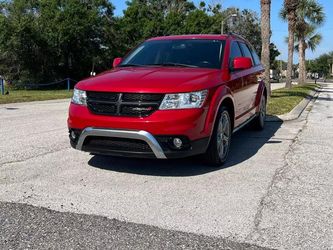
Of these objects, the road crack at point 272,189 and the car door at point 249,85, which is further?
the car door at point 249,85

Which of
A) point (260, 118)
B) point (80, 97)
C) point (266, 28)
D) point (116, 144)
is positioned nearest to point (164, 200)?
point (116, 144)

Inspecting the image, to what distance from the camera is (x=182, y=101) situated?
5137 mm

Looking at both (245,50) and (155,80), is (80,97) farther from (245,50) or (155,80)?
(245,50)

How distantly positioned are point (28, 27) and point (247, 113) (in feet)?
105

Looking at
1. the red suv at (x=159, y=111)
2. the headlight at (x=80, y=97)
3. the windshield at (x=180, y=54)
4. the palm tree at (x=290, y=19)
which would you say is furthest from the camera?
the palm tree at (x=290, y=19)

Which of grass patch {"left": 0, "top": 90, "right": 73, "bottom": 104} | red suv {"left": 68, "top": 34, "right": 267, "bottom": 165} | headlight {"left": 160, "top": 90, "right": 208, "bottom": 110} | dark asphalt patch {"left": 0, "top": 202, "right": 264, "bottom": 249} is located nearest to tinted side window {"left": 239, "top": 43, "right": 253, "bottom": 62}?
red suv {"left": 68, "top": 34, "right": 267, "bottom": 165}

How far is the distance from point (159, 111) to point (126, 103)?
15.6 inches

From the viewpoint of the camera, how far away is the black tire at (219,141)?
5668 millimetres

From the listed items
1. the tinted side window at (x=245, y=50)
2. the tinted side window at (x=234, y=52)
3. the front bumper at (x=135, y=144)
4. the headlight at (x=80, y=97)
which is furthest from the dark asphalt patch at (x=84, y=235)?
the tinted side window at (x=245, y=50)

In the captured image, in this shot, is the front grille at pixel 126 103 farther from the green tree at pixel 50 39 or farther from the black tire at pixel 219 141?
the green tree at pixel 50 39

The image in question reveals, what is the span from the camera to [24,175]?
5383 mm

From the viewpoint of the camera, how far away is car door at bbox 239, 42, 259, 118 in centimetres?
728

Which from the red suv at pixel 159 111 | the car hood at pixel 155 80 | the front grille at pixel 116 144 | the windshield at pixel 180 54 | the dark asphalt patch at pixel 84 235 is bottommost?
the dark asphalt patch at pixel 84 235

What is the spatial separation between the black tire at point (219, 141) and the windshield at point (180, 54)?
29.3 inches
